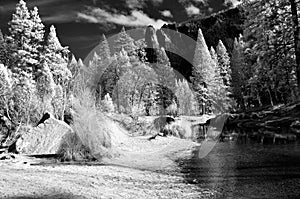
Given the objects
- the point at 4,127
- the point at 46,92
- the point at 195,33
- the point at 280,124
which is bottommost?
the point at 4,127

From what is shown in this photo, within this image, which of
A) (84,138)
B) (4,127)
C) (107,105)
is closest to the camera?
(84,138)

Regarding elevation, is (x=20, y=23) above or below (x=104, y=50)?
below

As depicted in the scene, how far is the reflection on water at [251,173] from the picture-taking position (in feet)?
21.8

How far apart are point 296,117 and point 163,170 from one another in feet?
44.1

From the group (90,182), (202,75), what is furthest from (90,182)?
(202,75)

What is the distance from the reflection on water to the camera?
6.63 m

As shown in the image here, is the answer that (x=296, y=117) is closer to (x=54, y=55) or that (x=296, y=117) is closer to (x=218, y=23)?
(x=54, y=55)

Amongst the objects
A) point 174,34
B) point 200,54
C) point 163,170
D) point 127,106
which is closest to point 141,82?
point 127,106

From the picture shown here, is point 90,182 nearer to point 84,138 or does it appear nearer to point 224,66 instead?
point 84,138

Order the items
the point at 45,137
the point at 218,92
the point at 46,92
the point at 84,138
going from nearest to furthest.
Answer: the point at 84,138 → the point at 45,137 → the point at 46,92 → the point at 218,92

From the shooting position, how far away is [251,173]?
28.0 ft

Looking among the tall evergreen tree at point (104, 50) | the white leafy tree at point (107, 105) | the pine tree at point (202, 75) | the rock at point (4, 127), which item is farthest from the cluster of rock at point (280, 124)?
the tall evergreen tree at point (104, 50)

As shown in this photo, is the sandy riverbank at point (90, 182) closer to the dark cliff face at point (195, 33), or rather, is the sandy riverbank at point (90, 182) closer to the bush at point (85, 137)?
the bush at point (85, 137)

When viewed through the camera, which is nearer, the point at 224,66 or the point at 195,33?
the point at 224,66
